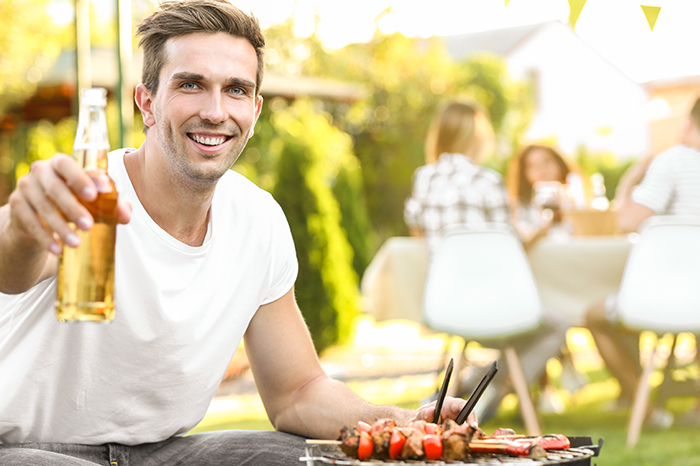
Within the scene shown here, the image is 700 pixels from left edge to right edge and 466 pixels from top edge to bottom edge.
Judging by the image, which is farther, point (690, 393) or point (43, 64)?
point (43, 64)

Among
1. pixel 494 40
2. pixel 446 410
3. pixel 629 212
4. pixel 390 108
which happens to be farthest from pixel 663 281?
pixel 494 40

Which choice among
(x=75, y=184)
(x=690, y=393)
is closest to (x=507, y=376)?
(x=690, y=393)

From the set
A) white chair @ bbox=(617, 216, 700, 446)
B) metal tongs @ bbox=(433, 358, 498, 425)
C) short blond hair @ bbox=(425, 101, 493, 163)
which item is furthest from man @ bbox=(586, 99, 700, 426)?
metal tongs @ bbox=(433, 358, 498, 425)

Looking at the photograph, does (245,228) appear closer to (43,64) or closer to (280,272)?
(280,272)

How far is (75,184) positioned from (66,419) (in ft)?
2.73

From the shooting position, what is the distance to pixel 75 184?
1007 mm

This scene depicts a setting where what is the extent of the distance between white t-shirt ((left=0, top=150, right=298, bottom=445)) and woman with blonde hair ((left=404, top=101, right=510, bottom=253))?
298 centimetres

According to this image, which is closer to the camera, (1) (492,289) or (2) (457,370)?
(1) (492,289)

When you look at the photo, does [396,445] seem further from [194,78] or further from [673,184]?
[673,184]

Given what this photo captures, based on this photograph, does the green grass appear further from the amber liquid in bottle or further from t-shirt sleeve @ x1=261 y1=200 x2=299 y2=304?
the amber liquid in bottle

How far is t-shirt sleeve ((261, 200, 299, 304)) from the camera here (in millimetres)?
1919

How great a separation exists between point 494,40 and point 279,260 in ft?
104

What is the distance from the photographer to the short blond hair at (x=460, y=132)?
484 cm

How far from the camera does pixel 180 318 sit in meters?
1.67
